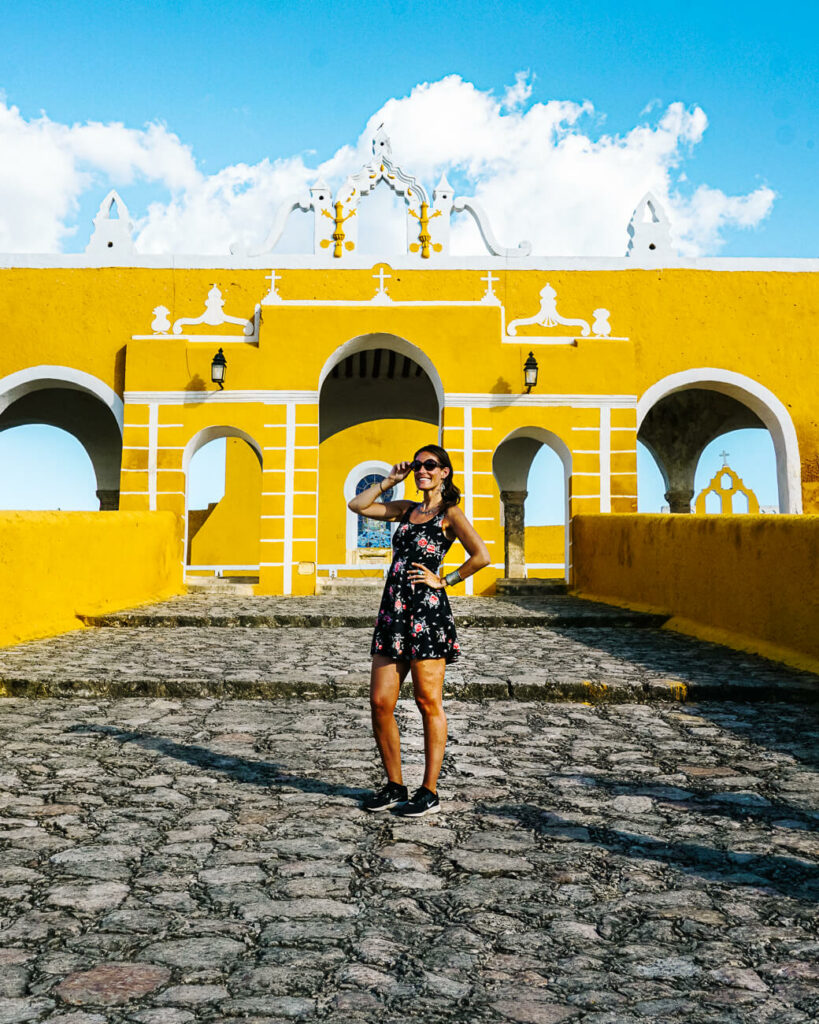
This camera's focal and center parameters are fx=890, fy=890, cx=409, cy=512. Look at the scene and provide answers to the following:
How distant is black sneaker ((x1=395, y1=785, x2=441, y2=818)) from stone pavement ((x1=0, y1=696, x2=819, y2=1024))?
0.20ft

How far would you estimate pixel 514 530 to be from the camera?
58.4 feet

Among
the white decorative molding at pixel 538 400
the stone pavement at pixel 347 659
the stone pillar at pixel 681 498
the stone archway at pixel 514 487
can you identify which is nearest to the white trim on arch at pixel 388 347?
the white decorative molding at pixel 538 400

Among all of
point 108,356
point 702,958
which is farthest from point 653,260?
point 702,958

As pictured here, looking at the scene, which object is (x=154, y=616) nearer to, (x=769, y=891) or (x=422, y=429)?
(x=769, y=891)

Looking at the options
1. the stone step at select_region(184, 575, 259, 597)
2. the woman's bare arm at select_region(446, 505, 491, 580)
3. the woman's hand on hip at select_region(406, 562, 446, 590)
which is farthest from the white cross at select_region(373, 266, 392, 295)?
the woman's hand on hip at select_region(406, 562, 446, 590)

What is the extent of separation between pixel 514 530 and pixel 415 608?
14.6 meters

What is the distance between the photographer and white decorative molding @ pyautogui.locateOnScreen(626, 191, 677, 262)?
14297 millimetres

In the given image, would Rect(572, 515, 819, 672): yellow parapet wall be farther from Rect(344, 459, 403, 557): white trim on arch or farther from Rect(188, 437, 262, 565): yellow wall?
Rect(188, 437, 262, 565): yellow wall

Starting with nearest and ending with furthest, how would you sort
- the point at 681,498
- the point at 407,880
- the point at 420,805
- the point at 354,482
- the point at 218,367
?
the point at 407,880, the point at 420,805, the point at 218,367, the point at 681,498, the point at 354,482

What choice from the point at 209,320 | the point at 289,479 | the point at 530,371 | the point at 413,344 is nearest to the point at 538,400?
the point at 530,371

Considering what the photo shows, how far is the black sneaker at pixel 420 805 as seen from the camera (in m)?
3.18

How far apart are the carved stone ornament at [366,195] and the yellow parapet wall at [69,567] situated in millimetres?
5503

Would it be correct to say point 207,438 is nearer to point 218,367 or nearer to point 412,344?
point 218,367

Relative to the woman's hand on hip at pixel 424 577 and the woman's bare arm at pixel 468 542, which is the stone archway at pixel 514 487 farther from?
the woman's hand on hip at pixel 424 577
